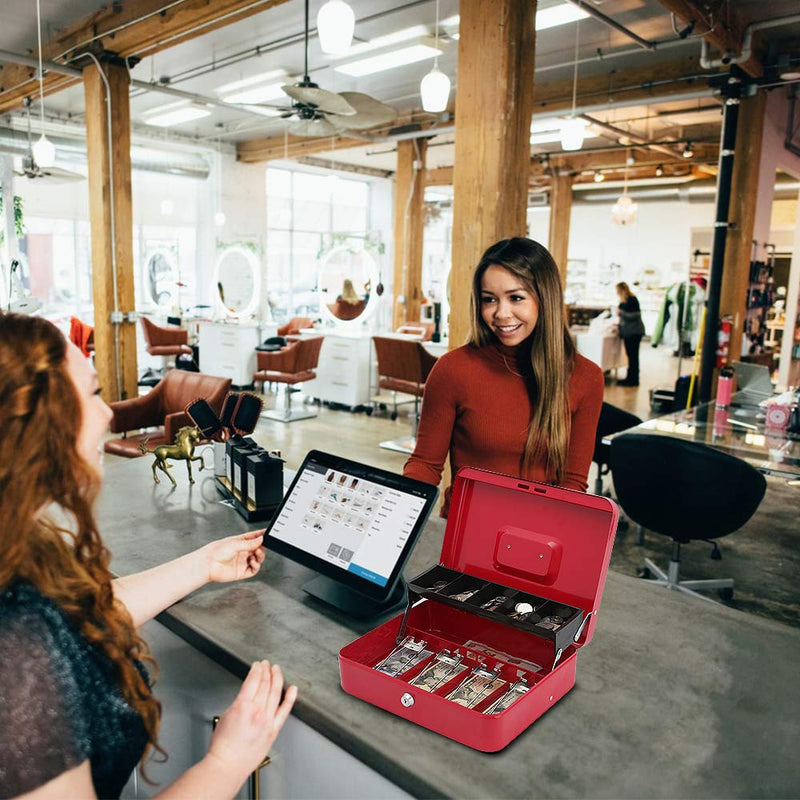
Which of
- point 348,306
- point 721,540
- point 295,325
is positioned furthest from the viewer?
point 295,325

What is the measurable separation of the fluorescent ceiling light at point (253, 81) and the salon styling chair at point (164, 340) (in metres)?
3.26

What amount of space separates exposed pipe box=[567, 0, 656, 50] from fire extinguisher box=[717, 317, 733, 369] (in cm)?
266

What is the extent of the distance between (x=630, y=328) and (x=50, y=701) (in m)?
11.3

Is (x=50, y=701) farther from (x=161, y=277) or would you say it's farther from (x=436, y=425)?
(x=161, y=277)

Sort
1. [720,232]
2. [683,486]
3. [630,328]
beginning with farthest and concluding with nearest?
[630,328] → [720,232] → [683,486]

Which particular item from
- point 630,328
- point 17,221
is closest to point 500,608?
point 630,328

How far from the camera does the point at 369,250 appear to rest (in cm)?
954

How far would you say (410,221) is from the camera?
10.6m

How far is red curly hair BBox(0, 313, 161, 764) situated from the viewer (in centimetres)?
87

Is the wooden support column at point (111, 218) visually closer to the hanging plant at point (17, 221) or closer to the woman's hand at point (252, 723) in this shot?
the hanging plant at point (17, 221)

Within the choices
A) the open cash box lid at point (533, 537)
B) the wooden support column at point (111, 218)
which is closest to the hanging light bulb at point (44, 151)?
the wooden support column at point (111, 218)

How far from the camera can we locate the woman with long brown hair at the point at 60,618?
825mm

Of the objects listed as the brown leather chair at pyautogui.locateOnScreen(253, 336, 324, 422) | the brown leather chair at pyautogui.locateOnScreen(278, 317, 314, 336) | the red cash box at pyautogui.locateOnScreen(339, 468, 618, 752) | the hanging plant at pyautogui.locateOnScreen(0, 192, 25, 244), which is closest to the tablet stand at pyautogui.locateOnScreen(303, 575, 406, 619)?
the red cash box at pyautogui.locateOnScreen(339, 468, 618, 752)

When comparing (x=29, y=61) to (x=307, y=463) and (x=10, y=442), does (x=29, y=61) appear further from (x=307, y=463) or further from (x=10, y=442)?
(x=10, y=442)
